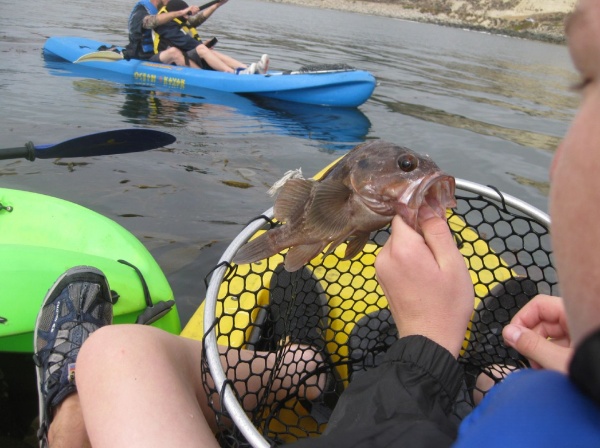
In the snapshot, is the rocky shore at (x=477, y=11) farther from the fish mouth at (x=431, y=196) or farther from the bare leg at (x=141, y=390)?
the bare leg at (x=141, y=390)

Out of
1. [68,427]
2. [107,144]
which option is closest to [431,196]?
[68,427]

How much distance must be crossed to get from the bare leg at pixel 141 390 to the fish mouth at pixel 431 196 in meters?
0.92

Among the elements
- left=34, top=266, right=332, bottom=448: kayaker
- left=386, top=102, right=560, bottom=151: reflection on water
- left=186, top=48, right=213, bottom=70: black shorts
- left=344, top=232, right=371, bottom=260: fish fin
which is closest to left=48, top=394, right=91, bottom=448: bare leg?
left=34, top=266, right=332, bottom=448: kayaker

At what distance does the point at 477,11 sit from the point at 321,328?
7794 cm

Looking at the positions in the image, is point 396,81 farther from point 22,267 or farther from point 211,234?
point 22,267

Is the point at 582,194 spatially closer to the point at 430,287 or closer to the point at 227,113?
the point at 430,287

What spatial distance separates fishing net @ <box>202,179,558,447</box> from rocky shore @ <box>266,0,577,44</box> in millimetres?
58389

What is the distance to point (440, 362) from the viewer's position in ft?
5.29

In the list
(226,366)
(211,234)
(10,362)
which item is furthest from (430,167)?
(211,234)

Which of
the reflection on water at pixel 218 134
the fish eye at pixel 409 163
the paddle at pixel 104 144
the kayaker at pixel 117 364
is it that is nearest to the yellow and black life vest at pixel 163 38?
the reflection on water at pixel 218 134

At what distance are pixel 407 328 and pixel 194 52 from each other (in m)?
10.6

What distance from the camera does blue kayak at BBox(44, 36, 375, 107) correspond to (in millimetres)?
9695

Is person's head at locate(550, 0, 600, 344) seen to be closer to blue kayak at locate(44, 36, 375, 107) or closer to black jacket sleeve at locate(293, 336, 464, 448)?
black jacket sleeve at locate(293, 336, 464, 448)

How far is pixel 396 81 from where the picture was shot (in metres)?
14.1
